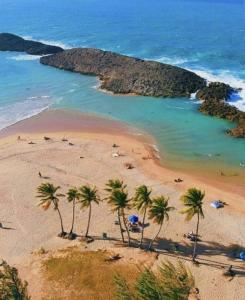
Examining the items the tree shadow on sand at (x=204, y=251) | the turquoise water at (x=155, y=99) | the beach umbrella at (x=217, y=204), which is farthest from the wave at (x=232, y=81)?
the tree shadow on sand at (x=204, y=251)

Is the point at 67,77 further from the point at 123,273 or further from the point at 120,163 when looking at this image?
the point at 123,273

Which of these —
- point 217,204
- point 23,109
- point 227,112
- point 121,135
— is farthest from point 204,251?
point 23,109

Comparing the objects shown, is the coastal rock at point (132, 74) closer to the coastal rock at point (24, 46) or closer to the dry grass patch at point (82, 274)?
the coastal rock at point (24, 46)

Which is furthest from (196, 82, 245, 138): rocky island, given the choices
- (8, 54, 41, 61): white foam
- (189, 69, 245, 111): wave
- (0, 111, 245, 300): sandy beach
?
(8, 54, 41, 61): white foam

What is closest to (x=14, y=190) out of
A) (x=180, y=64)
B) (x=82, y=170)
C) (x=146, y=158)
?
(x=82, y=170)

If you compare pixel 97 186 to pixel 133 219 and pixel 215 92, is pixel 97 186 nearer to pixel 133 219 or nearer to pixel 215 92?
pixel 133 219

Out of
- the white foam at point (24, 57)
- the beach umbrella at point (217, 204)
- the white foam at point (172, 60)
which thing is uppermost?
the white foam at point (172, 60)
